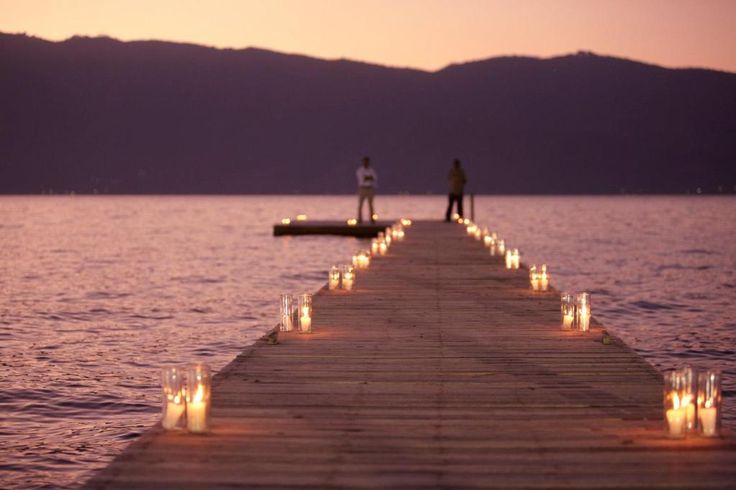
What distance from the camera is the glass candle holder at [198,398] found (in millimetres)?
7227

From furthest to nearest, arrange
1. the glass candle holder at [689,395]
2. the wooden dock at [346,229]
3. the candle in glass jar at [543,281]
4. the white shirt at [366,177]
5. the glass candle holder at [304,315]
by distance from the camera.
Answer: the wooden dock at [346,229] → the white shirt at [366,177] → the candle in glass jar at [543,281] → the glass candle holder at [304,315] → the glass candle holder at [689,395]

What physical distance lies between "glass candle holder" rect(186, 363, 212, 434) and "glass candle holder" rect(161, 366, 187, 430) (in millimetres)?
50

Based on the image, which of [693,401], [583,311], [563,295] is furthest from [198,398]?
[563,295]

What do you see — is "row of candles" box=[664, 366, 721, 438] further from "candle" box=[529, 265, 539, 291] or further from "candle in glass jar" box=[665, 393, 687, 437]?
"candle" box=[529, 265, 539, 291]

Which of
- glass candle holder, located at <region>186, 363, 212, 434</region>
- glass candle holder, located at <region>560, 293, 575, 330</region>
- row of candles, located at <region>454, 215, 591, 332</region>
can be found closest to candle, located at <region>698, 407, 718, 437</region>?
glass candle holder, located at <region>186, 363, 212, 434</region>

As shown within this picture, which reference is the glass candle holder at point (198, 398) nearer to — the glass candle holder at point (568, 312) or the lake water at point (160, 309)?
the lake water at point (160, 309)

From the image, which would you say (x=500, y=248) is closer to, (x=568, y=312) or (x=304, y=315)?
(x=568, y=312)

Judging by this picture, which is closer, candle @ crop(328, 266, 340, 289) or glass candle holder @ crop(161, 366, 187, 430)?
glass candle holder @ crop(161, 366, 187, 430)

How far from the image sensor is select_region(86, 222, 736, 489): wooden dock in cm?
646

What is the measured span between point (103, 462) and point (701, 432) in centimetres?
531

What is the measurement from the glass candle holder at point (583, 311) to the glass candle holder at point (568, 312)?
0.05m

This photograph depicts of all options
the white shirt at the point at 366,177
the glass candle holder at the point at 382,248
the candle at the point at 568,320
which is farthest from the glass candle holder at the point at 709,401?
the white shirt at the point at 366,177

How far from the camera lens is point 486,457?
6.85 meters

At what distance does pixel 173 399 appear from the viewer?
7297 millimetres
